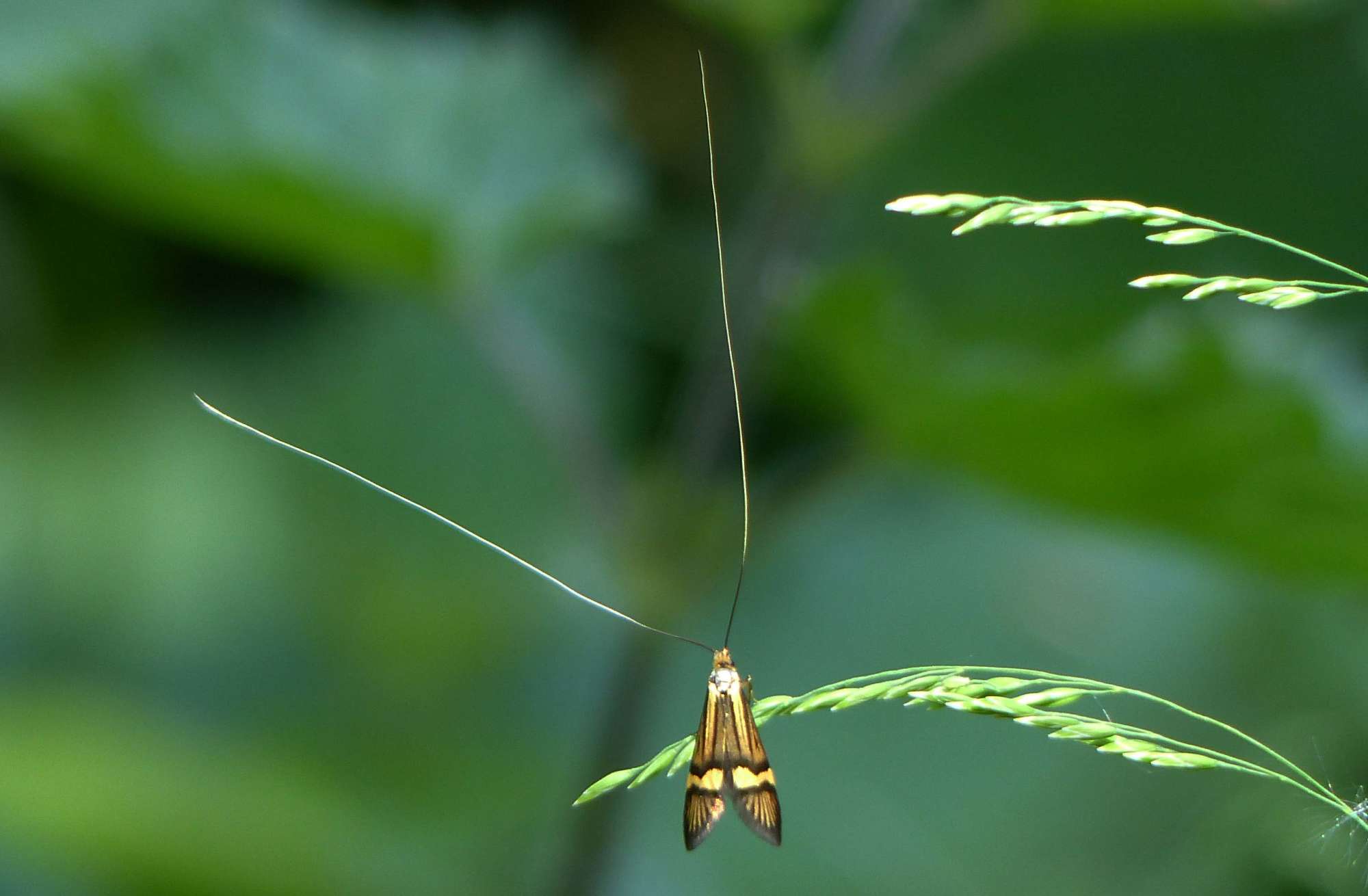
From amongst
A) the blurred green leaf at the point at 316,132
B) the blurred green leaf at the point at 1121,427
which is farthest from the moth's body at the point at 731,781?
the blurred green leaf at the point at 316,132

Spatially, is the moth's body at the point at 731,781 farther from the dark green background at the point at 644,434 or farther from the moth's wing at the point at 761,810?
the dark green background at the point at 644,434

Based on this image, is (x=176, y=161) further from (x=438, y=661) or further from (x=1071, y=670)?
(x=1071, y=670)

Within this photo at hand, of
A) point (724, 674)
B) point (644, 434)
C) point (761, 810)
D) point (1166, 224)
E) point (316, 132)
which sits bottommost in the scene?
point (761, 810)

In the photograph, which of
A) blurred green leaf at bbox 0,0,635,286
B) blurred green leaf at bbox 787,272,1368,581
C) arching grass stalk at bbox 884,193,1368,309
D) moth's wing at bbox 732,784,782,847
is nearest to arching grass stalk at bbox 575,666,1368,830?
arching grass stalk at bbox 884,193,1368,309

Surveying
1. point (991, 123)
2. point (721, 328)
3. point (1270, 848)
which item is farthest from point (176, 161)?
point (991, 123)

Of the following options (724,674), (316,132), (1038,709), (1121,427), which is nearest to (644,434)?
(316,132)

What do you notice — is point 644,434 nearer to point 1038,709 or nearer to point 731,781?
point 731,781

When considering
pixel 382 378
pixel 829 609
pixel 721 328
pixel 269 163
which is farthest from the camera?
pixel 382 378
